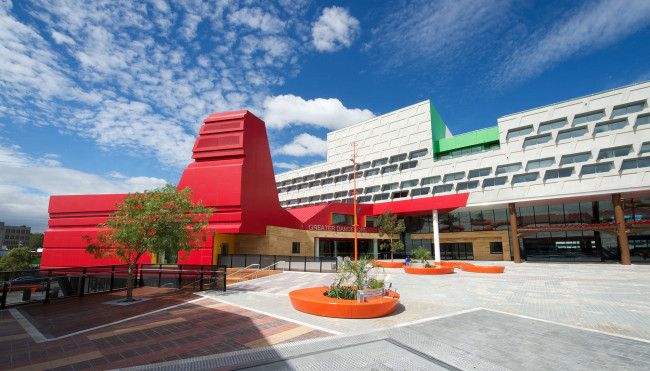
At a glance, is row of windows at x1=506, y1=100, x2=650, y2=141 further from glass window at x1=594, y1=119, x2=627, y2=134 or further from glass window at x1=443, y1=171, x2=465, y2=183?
glass window at x1=443, y1=171, x2=465, y2=183

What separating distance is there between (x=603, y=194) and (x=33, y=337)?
40.5 metres

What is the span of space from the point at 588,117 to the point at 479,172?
11.8 metres

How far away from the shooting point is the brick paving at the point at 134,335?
21.2ft

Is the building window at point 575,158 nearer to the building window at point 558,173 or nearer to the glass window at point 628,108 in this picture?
the building window at point 558,173

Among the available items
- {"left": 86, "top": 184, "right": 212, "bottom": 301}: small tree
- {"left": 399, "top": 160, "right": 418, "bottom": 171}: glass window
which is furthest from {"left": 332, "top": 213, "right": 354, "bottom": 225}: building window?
{"left": 86, "top": 184, "right": 212, "bottom": 301}: small tree

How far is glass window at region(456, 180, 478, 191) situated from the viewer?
4112cm

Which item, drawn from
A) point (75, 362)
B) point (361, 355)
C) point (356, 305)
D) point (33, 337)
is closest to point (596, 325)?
point (356, 305)

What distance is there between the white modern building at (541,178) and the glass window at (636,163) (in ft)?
0.23

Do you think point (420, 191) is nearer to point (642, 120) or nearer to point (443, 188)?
point (443, 188)

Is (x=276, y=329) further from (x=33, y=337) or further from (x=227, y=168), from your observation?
(x=227, y=168)

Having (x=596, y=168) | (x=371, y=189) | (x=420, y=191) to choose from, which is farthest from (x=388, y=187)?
(x=596, y=168)

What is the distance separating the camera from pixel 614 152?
32625 millimetres

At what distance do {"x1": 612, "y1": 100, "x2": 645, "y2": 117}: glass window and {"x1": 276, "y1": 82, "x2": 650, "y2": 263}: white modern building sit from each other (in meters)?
0.08

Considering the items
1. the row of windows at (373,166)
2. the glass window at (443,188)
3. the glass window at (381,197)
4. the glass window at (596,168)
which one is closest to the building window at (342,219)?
the glass window at (381,197)
